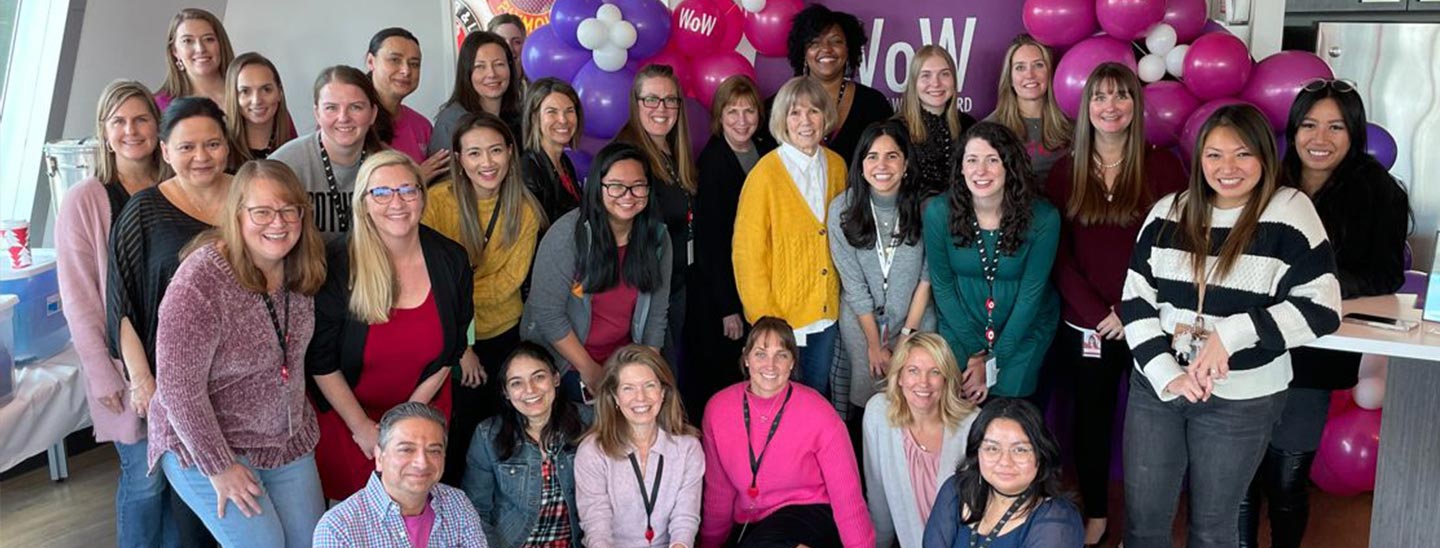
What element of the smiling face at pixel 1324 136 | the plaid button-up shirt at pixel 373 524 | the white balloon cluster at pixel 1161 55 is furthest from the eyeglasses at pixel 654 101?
the smiling face at pixel 1324 136

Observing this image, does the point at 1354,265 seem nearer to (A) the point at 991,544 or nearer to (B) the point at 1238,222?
(B) the point at 1238,222

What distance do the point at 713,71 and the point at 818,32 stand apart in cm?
46

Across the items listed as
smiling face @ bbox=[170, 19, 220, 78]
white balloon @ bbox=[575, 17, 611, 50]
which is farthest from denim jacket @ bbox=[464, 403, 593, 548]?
white balloon @ bbox=[575, 17, 611, 50]

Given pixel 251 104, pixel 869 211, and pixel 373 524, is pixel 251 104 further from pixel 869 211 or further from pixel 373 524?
pixel 869 211

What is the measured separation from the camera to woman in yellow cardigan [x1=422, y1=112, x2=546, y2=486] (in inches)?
130

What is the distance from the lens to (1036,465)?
2695 millimetres

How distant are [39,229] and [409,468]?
3.01 m

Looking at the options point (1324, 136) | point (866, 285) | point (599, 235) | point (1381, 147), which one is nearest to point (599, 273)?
point (599, 235)

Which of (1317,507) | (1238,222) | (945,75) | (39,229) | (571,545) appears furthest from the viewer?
(39,229)

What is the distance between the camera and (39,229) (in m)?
4.82

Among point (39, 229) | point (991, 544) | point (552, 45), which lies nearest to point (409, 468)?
point (991, 544)

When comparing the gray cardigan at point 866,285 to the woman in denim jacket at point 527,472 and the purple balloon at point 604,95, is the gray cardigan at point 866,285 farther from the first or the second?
the purple balloon at point 604,95

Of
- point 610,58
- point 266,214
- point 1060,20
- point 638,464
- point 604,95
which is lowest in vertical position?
point 638,464

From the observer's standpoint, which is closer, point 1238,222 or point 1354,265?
point 1238,222
